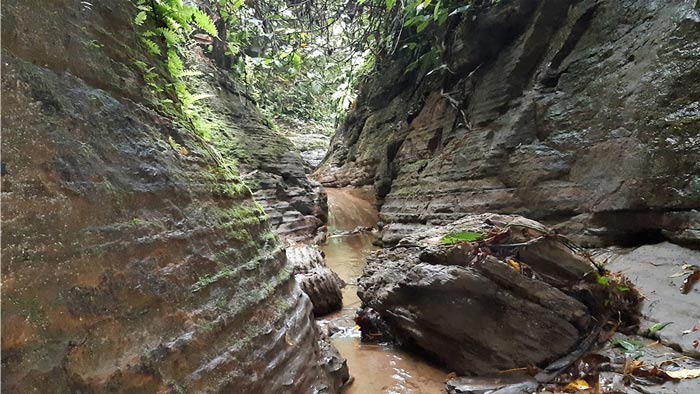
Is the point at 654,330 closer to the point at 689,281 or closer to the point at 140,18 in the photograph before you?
the point at 689,281

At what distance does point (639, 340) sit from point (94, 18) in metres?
4.23

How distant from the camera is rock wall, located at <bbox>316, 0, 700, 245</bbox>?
408 centimetres

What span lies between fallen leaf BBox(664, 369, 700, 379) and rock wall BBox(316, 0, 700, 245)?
1.89m

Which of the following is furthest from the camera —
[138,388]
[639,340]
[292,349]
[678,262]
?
[678,262]

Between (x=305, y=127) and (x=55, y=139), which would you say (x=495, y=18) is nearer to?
(x=55, y=139)

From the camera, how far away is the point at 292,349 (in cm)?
228

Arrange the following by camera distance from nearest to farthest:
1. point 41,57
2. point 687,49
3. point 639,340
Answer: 1. point 41,57
2. point 639,340
3. point 687,49

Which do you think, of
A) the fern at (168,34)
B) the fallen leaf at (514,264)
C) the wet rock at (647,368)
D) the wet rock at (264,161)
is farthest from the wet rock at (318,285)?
the wet rock at (264,161)

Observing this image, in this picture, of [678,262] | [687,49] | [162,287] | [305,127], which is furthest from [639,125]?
[305,127]

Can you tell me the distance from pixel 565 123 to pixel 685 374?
13.5 ft

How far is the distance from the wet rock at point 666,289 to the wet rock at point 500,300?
0.47m

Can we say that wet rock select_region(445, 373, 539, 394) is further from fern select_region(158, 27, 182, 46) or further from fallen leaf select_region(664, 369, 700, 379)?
fern select_region(158, 27, 182, 46)

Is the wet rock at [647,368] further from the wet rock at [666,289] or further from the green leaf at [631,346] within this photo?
the wet rock at [666,289]

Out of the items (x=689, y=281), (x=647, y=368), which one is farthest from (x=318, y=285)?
(x=689, y=281)
